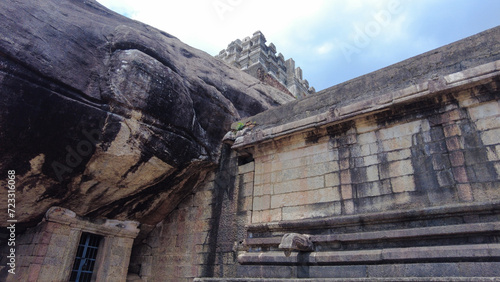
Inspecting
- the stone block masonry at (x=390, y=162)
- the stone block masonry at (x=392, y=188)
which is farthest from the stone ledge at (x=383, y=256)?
the stone block masonry at (x=390, y=162)

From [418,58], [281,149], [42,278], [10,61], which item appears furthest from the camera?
[281,149]

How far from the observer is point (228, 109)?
840 cm

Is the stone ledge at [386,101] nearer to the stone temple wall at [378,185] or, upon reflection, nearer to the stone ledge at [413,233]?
the stone temple wall at [378,185]

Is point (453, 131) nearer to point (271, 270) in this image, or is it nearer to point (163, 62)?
point (271, 270)

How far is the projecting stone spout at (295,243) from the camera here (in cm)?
467

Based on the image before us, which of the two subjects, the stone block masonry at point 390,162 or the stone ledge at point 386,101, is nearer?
the stone block masonry at point 390,162

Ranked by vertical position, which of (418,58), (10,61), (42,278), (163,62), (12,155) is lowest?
(42,278)

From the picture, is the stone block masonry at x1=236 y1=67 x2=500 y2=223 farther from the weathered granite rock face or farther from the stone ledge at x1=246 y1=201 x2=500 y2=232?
the weathered granite rock face

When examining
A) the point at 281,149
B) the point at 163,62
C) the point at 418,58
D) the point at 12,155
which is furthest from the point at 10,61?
the point at 418,58

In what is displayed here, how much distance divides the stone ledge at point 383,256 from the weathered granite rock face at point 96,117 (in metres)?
2.96

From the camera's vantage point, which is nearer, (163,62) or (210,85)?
(163,62)

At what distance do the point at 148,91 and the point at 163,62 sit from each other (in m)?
1.19

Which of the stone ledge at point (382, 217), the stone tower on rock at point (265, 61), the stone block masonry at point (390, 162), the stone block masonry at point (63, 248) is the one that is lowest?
the stone block masonry at point (63, 248)

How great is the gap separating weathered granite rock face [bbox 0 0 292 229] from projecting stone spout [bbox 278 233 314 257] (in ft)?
10.8
